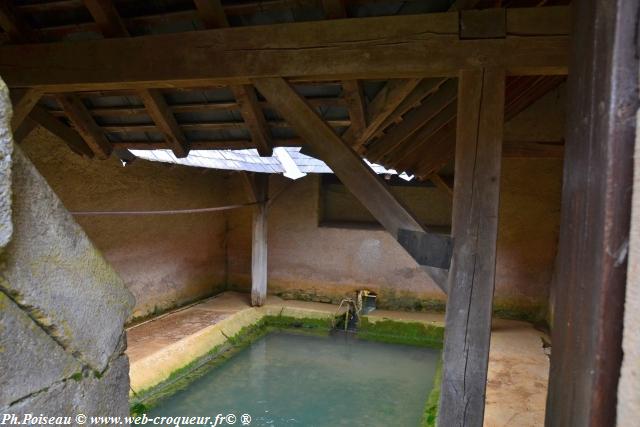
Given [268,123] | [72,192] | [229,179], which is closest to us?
[268,123]

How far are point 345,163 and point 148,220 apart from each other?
17.8ft

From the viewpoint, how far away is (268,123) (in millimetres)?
3480

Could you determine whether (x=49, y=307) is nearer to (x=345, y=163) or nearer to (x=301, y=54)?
(x=345, y=163)

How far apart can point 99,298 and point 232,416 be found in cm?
409

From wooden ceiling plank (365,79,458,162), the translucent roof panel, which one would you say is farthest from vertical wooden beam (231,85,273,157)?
the translucent roof panel

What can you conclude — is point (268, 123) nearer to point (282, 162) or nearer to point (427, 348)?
point (282, 162)

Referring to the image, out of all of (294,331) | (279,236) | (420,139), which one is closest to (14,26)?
(420,139)

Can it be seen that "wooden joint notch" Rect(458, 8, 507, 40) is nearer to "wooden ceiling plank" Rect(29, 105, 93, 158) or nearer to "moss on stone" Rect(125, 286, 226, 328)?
"wooden ceiling plank" Rect(29, 105, 93, 158)

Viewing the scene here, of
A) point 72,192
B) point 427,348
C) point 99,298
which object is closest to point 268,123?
point 99,298

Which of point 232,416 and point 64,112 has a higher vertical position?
point 64,112

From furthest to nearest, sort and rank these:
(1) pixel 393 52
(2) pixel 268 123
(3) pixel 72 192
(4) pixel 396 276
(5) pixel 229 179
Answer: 1. (5) pixel 229 179
2. (4) pixel 396 276
3. (3) pixel 72 192
4. (2) pixel 268 123
5. (1) pixel 393 52

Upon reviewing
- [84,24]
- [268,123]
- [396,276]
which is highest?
[84,24]

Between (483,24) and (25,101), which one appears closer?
(483,24)

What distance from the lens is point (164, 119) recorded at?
3299mm
